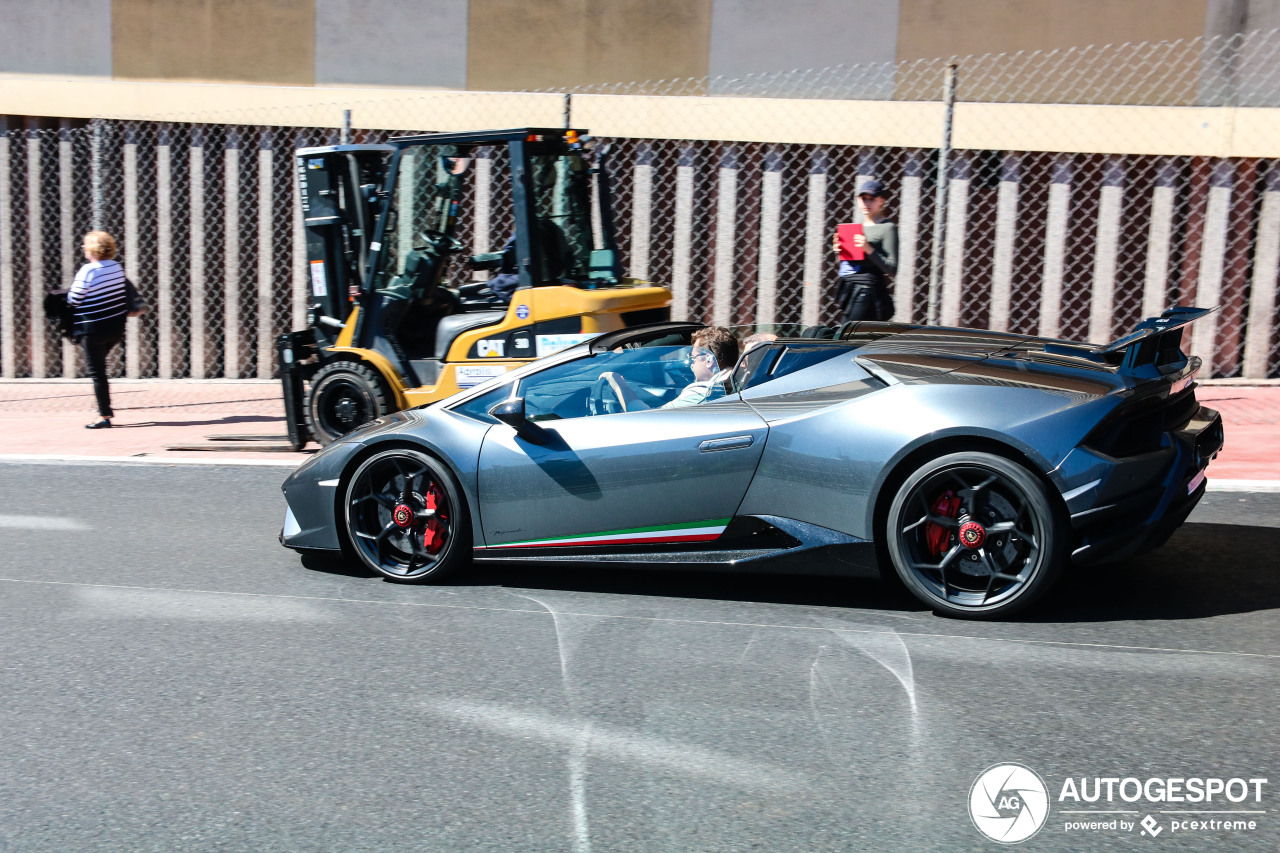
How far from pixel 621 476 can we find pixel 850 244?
16.4 feet

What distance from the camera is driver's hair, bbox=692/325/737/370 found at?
231 inches

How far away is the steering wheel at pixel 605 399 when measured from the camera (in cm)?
566

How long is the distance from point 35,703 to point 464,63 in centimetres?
1059

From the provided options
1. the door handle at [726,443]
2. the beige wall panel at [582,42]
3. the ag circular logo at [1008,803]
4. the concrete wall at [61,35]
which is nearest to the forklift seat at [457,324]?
the door handle at [726,443]

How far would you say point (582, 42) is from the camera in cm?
1353

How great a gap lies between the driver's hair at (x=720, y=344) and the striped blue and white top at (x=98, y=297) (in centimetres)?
697

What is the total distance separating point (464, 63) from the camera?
1379cm

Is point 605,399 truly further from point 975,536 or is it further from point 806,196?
point 806,196

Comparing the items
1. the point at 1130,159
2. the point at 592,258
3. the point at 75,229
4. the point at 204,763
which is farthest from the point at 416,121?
the point at 204,763

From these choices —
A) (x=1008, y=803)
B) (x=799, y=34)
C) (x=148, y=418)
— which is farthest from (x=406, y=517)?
(x=799, y=34)

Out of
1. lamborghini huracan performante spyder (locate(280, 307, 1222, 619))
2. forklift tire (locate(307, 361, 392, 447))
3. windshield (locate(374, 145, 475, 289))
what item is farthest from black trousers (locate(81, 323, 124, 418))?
lamborghini huracan performante spyder (locate(280, 307, 1222, 619))

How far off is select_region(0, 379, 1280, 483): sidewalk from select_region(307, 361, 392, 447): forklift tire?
0.30 metres

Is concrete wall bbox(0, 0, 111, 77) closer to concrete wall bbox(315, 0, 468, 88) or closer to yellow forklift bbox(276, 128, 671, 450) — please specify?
concrete wall bbox(315, 0, 468, 88)

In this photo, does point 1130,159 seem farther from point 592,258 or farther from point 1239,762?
point 1239,762
